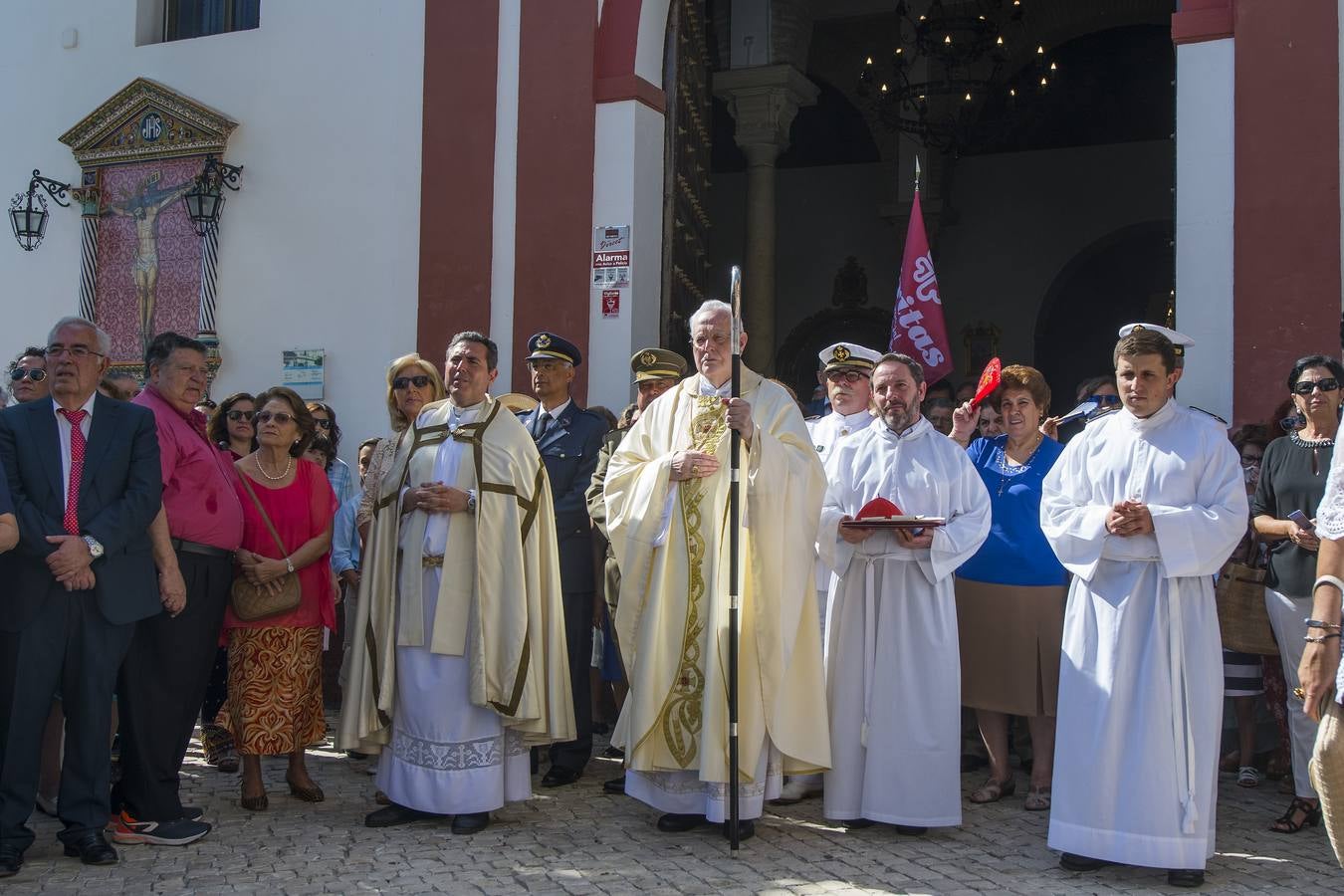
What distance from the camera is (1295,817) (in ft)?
18.6

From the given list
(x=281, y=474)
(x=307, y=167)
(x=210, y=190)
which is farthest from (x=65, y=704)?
(x=210, y=190)

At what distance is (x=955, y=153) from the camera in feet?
47.8

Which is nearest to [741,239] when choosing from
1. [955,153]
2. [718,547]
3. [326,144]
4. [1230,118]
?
[955,153]

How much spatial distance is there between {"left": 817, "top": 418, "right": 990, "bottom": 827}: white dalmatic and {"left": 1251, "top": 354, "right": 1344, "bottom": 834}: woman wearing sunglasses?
1.30m

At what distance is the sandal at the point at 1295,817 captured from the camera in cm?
564

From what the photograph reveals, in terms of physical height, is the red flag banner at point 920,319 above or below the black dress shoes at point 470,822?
above

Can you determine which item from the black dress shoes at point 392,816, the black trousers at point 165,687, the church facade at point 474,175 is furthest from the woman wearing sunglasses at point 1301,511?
the black trousers at point 165,687

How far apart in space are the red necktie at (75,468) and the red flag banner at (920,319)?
15.9ft

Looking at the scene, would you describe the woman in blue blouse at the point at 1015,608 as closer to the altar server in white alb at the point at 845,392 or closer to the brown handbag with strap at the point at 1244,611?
the altar server in white alb at the point at 845,392

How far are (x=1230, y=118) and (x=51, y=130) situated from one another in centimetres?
902

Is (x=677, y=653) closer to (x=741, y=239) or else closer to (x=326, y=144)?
(x=326, y=144)

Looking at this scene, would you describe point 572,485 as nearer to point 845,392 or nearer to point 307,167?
point 845,392

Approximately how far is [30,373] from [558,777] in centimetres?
316

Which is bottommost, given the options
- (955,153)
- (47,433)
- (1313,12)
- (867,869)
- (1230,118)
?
(867,869)
